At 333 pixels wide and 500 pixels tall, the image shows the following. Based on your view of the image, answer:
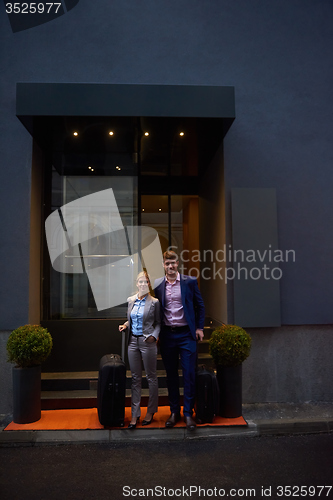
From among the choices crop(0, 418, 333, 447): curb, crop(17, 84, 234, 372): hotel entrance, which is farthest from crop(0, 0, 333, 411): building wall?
crop(0, 418, 333, 447): curb

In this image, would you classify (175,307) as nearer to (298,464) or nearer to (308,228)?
(298,464)

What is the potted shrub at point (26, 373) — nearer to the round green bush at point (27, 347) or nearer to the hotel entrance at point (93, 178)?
the round green bush at point (27, 347)

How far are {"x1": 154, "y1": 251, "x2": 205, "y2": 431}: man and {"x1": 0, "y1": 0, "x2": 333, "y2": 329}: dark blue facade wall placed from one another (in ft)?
6.44

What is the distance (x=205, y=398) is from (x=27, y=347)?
8.54 feet

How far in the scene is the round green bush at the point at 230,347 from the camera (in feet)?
18.4

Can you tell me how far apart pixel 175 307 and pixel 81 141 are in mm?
3530

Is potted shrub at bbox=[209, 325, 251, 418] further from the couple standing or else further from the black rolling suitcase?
the couple standing

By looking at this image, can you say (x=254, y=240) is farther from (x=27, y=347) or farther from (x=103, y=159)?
(x=27, y=347)

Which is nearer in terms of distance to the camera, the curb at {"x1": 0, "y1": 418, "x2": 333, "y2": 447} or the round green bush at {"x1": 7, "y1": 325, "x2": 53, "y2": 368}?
the curb at {"x1": 0, "y1": 418, "x2": 333, "y2": 447}

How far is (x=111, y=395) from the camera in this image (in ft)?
17.4

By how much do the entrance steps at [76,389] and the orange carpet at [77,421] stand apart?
159 millimetres

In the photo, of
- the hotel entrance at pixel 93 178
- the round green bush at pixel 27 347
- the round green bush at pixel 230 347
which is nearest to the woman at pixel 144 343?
the round green bush at pixel 230 347

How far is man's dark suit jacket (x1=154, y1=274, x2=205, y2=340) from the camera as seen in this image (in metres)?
5.48

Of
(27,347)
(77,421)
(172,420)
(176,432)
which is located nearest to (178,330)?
(172,420)
